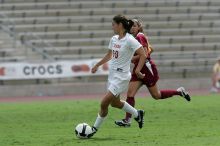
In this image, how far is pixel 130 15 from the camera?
115 ft

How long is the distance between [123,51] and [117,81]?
1.73 feet

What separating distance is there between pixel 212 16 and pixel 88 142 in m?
25.4

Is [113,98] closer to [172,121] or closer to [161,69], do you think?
[172,121]

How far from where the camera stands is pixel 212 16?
118 ft

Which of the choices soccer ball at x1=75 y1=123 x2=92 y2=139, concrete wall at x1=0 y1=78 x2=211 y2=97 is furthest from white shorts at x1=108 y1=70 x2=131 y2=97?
concrete wall at x1=0 y1=78 x2=211 y2=97

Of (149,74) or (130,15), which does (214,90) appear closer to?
(130,15)

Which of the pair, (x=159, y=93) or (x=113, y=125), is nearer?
(x=113, y=125)

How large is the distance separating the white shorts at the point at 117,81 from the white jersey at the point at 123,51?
0.25 ft

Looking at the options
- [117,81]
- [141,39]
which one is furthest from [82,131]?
[141,39]

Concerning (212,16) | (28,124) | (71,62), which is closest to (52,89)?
(71,62)

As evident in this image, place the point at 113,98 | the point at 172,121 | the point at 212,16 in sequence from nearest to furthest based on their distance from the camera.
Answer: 1. the point at 113,98
2. the point at 172,121
3. the point at 212,16

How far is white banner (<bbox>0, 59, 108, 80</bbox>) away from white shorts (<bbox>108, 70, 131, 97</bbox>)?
16890mm

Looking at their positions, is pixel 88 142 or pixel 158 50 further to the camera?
pixel 158 50

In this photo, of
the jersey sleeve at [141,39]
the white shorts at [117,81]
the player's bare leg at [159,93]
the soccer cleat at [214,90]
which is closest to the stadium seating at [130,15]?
the soccer cleat at [214,90]
